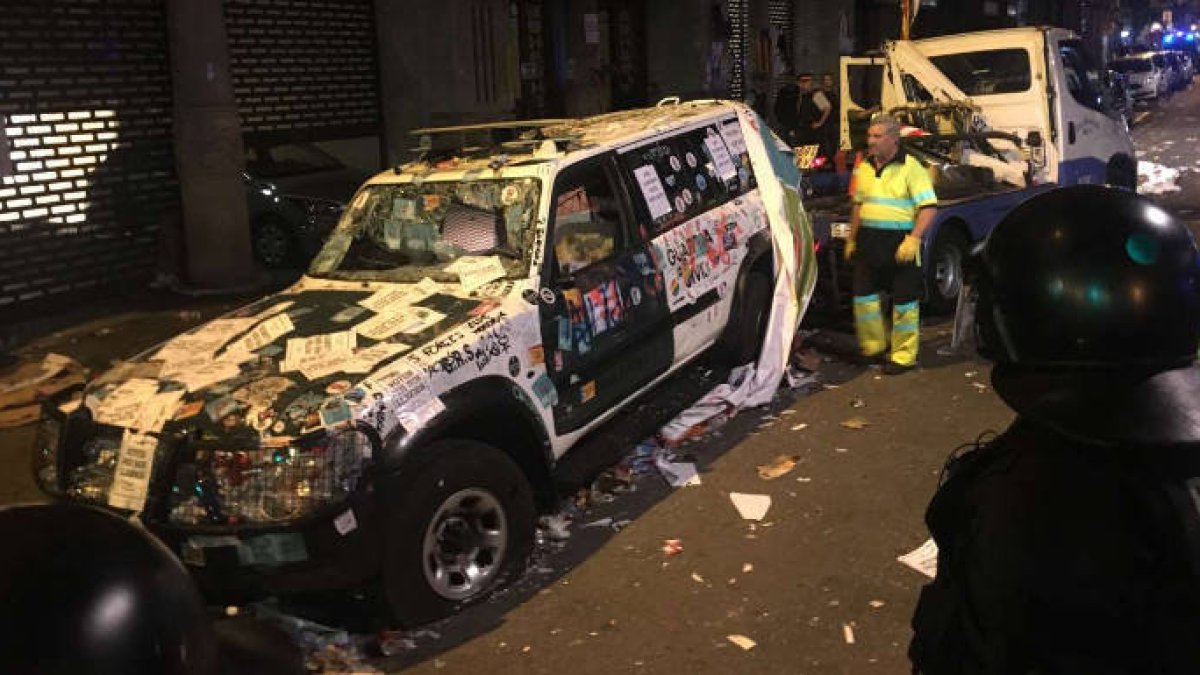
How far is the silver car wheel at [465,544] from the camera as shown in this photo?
13.8 feet

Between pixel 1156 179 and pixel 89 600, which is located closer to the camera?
A: pixel 89 600

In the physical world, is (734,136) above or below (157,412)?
above

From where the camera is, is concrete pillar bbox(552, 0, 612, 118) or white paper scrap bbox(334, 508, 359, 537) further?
concrete pillar bbox(552, 0, 612, 118)

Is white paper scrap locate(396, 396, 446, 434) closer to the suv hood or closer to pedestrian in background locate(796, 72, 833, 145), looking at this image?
the suv hood

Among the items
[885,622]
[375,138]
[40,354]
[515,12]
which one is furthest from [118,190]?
[885,622]

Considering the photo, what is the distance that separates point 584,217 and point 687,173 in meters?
1.14

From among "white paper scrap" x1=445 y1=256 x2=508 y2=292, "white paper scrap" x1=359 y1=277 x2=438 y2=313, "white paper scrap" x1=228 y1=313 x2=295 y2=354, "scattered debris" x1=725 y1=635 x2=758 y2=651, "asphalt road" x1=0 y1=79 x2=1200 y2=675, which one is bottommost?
"scattered debris" x1=725 y1=635 x2=758 y2=651

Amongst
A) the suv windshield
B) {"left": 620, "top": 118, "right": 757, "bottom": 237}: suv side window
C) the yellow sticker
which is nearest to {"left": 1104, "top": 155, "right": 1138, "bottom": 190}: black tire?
{"left": 620, "top": 118, "right": 757, "bottom": 237}: suv side window

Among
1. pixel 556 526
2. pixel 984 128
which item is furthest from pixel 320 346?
pixel 984 128

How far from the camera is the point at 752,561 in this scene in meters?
4.70

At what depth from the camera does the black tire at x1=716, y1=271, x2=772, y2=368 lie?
6805 millimetres

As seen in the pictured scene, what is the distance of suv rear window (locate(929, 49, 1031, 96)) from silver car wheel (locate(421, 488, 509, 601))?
28.4ft

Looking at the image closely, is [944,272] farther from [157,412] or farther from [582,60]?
[582,60]

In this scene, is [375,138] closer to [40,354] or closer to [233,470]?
[40,354]
